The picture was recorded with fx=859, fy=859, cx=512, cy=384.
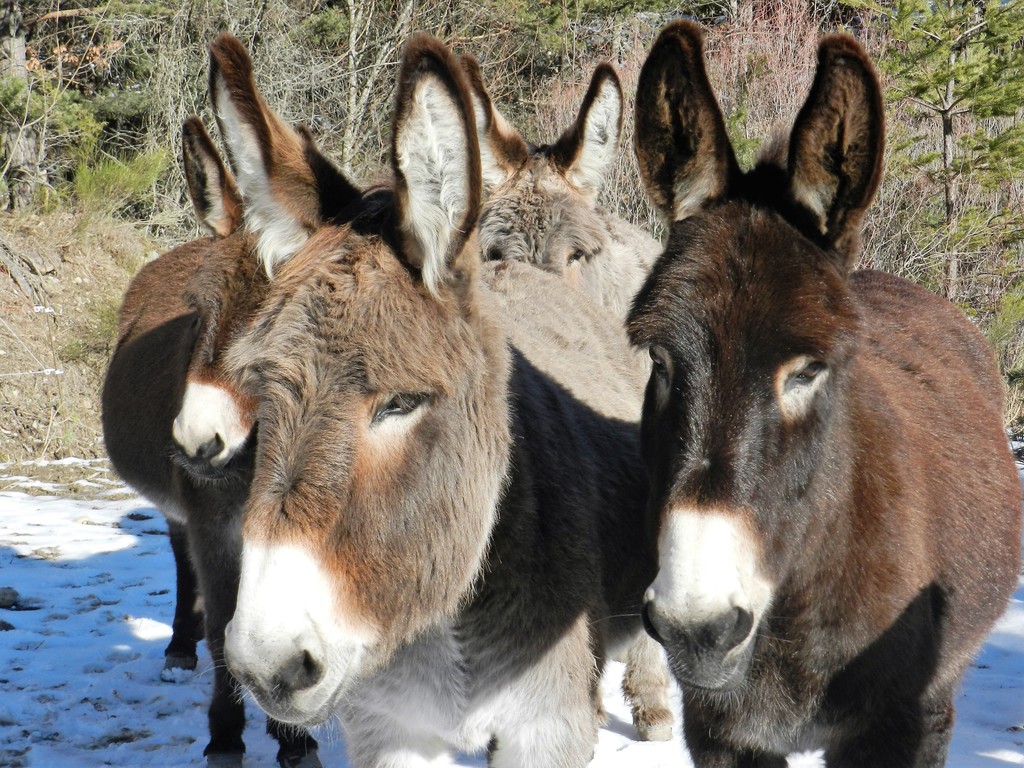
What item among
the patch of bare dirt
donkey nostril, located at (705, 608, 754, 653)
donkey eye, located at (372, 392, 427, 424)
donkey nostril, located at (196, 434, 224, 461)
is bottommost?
the patch of bare dirt

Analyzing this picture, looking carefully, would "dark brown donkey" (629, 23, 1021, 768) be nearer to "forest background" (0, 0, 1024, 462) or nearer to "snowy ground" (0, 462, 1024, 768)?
"snowy ground" (0, 462, 1024, 768)

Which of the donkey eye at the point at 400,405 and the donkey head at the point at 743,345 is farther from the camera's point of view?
the donkey eye at the point at 400,405

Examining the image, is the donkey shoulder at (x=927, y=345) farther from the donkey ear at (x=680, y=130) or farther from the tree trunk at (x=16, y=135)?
the tree trunk at (x=16, y=135)

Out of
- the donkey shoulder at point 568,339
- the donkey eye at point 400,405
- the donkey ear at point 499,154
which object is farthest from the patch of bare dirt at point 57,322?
the donkey eye at point 400,405

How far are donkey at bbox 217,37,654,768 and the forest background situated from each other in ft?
21.5

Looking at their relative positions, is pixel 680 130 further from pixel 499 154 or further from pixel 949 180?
pixel 949 180

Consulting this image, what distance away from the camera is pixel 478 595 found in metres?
2.57

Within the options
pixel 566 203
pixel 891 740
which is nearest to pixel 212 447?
pixel 891 740

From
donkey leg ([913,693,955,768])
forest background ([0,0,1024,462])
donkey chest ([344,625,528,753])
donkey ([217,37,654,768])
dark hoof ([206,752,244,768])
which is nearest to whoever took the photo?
donkey ([217,37,654,768])

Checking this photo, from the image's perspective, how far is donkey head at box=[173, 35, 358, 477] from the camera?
2314 mm

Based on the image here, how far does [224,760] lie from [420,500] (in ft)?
8.05

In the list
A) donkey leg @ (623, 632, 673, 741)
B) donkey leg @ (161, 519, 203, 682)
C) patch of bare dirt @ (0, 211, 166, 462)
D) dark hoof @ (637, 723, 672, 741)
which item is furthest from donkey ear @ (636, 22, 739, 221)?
patch of bare dirt @ (0, 211, 166, 462)

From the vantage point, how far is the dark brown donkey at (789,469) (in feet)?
6.59

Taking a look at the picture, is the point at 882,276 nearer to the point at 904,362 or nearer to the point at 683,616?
the point at 904,362
